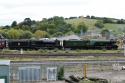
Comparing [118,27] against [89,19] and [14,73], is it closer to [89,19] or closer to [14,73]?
[89,19]

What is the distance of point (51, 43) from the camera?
47.2 metres

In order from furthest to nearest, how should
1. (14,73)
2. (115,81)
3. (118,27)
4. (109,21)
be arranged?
1. (109,21)
2. (118,27)
3. (14,73)
4. (115,81)

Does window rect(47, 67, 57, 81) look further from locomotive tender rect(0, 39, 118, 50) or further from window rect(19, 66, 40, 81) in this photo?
locomotive tender rect(0, 39, 118, 50)

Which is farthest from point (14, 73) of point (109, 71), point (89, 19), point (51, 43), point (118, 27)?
point (89, 19)

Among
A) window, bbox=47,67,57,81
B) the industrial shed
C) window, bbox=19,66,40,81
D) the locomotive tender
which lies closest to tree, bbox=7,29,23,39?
the locomotive tender

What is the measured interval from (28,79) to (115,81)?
15.3 feet

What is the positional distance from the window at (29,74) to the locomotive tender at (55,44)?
26.7 m

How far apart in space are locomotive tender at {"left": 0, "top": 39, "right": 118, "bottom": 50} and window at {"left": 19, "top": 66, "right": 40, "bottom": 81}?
87.6 feet

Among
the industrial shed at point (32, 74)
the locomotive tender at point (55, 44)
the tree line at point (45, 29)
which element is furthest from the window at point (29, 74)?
the tree line at point (45, 29)

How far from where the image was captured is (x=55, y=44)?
4734 cm

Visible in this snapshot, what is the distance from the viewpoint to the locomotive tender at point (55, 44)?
46281 millimetres

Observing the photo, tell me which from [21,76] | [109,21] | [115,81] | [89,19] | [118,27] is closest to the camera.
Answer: [21,76]

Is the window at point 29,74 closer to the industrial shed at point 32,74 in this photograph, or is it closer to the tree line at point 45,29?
the industrial shed at point 32,74

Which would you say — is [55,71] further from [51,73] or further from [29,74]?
[29,74]
